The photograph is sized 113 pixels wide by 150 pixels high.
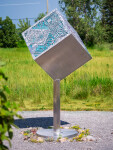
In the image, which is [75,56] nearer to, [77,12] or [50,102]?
[50,102]

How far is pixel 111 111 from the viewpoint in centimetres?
545

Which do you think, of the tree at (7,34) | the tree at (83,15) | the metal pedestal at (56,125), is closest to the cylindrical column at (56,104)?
the metal pedestal at (56,125)

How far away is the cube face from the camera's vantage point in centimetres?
339

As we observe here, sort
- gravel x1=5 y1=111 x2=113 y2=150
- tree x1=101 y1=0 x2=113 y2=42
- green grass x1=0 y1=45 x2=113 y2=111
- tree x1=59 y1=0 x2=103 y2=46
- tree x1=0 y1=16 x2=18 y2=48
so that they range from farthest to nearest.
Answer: tree x1=0 y1=16 x2=18 y2=48, tree x1=101 y1=0 x2=113 y2=42, tree x1=59 y1=0 x2=103 y2=46, green grass x1=0 y1=45 x2=113 y2=111, gravel x1=5 y1=111 x2=113 y2=150

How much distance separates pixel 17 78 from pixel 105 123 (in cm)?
395

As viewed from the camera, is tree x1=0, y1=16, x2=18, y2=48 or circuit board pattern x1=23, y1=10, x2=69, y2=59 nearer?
circuit board pattern x1=23, y1=10, x2=69, y2=59

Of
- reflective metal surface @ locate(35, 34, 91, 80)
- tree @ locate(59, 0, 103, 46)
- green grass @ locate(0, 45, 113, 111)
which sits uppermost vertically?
tree @ locate(59, 0, 103, 46)

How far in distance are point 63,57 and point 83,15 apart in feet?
87.9

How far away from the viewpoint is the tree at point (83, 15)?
28.2 metres

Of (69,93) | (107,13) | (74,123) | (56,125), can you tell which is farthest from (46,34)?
(107,13)

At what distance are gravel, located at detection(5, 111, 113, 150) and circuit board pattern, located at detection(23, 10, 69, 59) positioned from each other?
1.18 m

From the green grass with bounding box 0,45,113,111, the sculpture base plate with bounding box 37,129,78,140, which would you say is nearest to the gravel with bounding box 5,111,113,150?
the sculpture base plate with bounding box 37,129,78,140

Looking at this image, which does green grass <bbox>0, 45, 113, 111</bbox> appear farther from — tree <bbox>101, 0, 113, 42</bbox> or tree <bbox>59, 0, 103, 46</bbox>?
tree <bbox>101, 0, 113, 42</bbox>

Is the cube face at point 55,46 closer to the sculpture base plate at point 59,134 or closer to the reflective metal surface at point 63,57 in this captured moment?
the reflective metal surface at point 63,57
